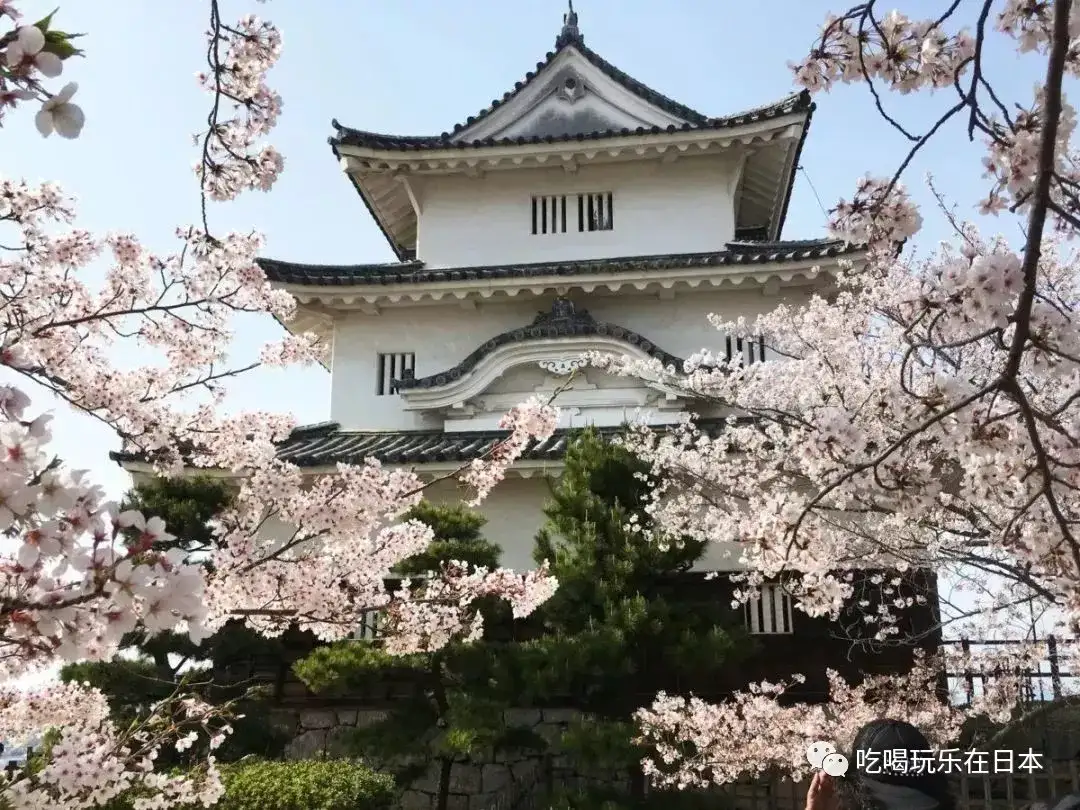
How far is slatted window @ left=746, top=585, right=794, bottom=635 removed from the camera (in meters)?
8.52

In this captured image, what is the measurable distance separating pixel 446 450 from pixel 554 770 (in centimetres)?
347

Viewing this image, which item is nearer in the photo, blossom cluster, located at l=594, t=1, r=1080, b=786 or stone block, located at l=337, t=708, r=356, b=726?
blossom cluster, located at l=594, t=1, r=1080, b=786

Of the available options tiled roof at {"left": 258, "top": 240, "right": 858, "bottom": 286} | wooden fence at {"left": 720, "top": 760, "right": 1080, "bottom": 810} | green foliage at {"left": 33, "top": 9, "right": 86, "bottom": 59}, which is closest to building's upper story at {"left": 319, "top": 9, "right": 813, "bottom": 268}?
tiled roof at {"left": 258, "top": 240, "right": 858, "bottom": 286}

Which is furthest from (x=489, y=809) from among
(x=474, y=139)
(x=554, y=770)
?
(x=474, y=139)

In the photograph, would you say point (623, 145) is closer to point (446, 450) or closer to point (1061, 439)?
point (446, 450)

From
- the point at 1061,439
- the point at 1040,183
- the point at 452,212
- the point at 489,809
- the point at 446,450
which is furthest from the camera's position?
the point at 452,212

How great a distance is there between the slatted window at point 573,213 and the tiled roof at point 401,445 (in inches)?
132

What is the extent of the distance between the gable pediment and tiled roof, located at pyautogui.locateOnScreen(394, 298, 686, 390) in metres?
3.33

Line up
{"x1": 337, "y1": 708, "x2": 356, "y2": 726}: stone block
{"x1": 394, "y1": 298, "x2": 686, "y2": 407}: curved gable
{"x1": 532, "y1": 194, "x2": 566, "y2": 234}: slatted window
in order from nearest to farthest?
{"x1": 337, "y1": 708, "x2": 356, "y2": 726}: stone block, {"x1": 394, "y1": 298, "x2": 686, "y2": 407}: curved gable, {"x1": 532, "y1": 194, "x2": 566, "y2": 234}: slatted window

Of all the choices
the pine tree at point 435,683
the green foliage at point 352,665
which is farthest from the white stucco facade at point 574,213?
the green foliage at point 352,665

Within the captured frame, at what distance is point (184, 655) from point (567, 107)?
9118 mm

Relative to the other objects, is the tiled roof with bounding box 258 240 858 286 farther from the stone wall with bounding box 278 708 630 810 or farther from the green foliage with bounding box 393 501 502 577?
the stone wall with bounding box 278 708 630 810

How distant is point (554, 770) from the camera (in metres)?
8.71

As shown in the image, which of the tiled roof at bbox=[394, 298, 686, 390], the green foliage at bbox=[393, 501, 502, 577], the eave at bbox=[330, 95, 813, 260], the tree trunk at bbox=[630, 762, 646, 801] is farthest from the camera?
the eave at bbox=[330, 95, 813, 260]
